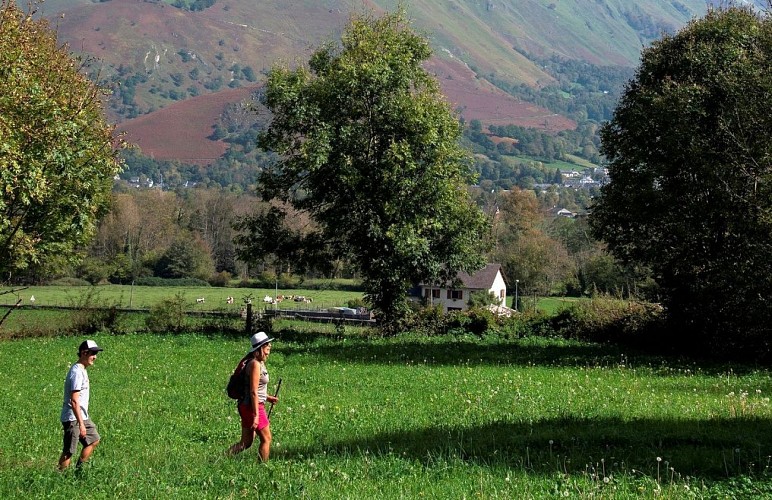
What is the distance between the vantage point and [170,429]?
14.6 m

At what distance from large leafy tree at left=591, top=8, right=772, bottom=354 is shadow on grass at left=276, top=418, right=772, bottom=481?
38.2ft

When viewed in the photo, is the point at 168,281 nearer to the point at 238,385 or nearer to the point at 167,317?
the point at 167,317

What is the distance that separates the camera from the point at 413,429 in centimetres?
1379

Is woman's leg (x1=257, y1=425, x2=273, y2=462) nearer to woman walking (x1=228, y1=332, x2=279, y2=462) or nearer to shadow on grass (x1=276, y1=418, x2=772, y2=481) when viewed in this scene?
woman walking (x1=228, y1=332, x2=279, y2=462)

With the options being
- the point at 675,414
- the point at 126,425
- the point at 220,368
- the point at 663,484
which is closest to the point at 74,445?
the point at 126,425

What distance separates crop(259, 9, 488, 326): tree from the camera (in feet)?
109

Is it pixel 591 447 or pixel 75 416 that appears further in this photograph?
pixel 591 447

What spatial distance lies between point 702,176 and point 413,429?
54.6 feet

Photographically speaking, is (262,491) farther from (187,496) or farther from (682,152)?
(682,152)

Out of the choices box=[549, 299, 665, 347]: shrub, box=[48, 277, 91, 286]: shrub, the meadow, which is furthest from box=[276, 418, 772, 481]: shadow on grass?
box=[48, 277, 91, 286]: shrub

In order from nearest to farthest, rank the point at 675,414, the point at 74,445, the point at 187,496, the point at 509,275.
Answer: the point at 187,496, the point at 74,445, the point at 675,414, the point at 509,275

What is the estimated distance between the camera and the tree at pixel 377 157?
109ft

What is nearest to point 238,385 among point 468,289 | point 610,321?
point 610,321

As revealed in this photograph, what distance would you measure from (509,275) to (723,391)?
265 ft
